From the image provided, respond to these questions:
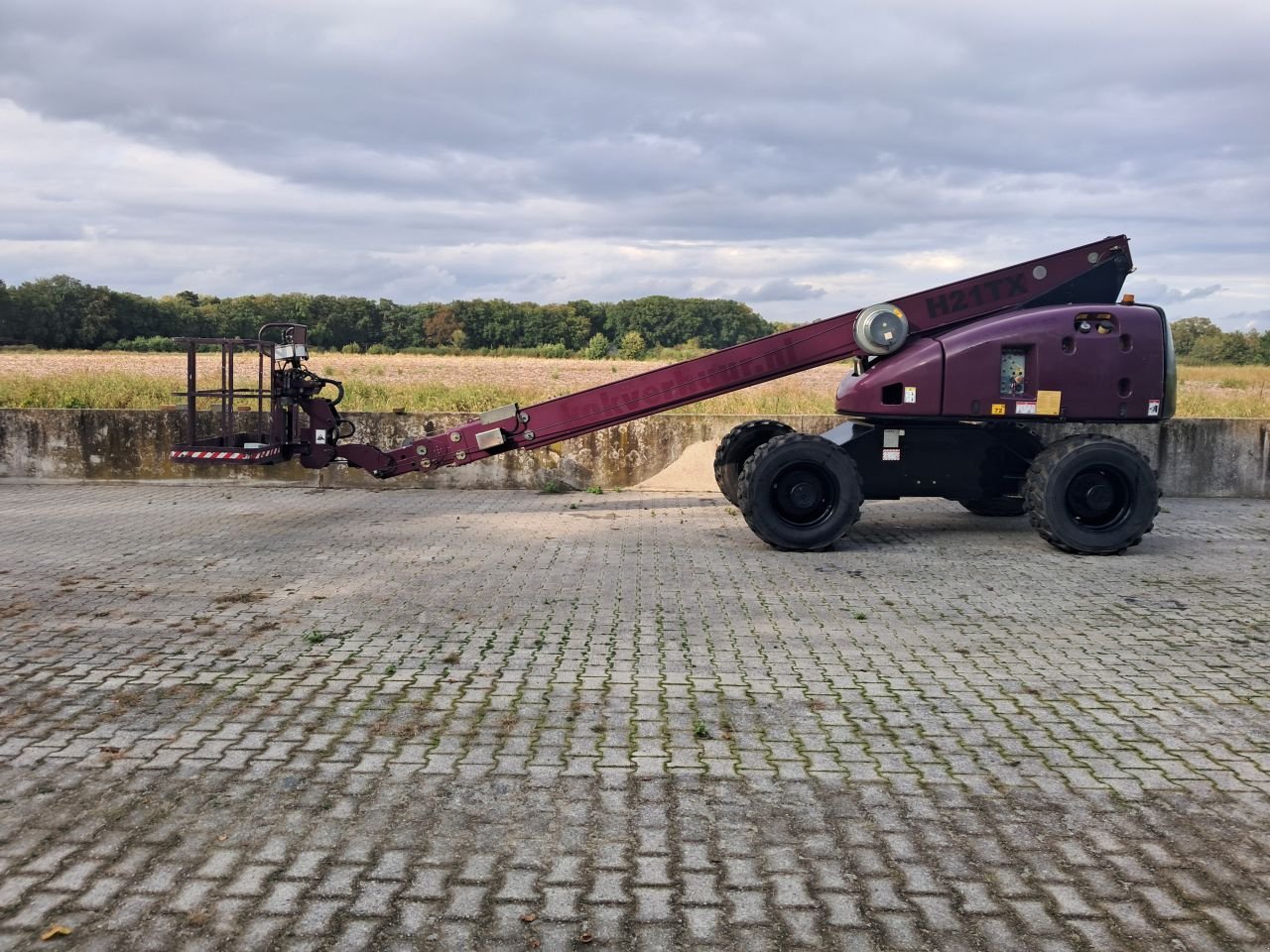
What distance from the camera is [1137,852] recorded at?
4.19 meters

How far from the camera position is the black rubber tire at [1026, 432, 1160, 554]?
10.5 m

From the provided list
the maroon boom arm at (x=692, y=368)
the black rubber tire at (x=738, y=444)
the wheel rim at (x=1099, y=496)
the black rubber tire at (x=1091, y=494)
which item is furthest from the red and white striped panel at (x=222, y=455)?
the wheel rim at (x=1099, y=496)

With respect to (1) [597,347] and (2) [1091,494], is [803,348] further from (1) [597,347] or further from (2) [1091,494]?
(1) [597,347]

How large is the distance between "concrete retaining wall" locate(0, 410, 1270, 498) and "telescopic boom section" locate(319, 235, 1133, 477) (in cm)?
368

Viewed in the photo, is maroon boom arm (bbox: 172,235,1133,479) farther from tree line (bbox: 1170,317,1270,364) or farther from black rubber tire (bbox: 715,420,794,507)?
tree line (bbox: 1170,317,1270,364)

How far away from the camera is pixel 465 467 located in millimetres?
15648

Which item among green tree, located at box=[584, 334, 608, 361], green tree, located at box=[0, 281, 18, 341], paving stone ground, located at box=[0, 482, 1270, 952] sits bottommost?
paving stone ground, located at box=[0, 482, 1270, 952]

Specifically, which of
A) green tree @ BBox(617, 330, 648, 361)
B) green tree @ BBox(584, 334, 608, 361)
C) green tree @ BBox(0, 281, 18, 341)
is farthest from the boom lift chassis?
green tree @ BBox(0, 281, 18, 341)

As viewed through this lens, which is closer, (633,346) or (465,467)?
(465,467)

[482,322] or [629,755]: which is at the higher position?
[482,322]

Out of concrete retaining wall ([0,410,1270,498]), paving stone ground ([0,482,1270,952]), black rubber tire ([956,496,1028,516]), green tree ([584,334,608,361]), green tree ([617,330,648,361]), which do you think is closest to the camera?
paving stone ground ([0,482,1270,952])

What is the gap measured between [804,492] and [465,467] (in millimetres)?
6422

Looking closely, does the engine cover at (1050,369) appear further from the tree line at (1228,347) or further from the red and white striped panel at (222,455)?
the tree line at (1228,347)

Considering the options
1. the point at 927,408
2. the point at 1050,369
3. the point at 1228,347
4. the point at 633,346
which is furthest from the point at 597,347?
the point at 1050,369
